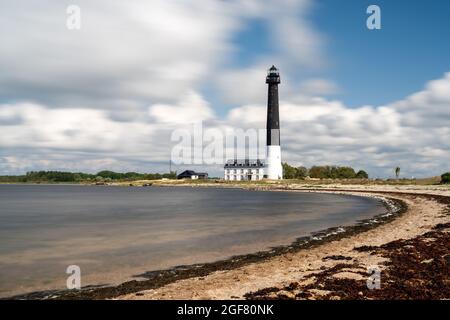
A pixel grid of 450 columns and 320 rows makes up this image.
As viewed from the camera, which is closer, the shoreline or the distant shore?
the distant shore

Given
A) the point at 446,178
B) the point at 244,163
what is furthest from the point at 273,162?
the point at 446,178

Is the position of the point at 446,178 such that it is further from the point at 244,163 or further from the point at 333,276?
the point at 333,276

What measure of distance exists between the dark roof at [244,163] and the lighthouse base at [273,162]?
2593 centimetres

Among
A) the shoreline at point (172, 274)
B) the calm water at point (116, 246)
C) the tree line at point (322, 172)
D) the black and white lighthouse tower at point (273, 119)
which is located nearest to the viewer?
the shoreline at point (172, 274)

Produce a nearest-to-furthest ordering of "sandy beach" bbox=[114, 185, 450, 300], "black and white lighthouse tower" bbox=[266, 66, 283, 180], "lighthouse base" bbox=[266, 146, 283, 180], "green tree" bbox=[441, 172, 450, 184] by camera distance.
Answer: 1. "sandy beach" bbox=[114, 185, 450, 300]
2. "green tree" bbox=[441, 172, 450, 184]
3. "black and white lighthouse tower" bbox=[266, 66, 283, 180]
4. "lighthouse base" bbox=[266, 146, 283, 180]

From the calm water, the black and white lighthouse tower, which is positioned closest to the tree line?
the black and white lighthouse tower

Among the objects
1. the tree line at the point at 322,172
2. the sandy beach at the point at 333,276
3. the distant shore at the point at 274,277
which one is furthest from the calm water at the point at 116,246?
the tree line at the point at 322,172

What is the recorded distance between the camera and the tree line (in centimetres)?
17425

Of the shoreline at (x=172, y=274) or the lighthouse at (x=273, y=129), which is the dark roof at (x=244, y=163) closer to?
the lighthouse at (x=273, y=129)

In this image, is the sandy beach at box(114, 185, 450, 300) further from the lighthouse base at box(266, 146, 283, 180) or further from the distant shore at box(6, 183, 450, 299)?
the lighthouse base at box(266, 146, 283, 180)

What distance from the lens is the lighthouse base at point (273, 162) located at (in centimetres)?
12288

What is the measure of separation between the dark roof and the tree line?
50.4ft
